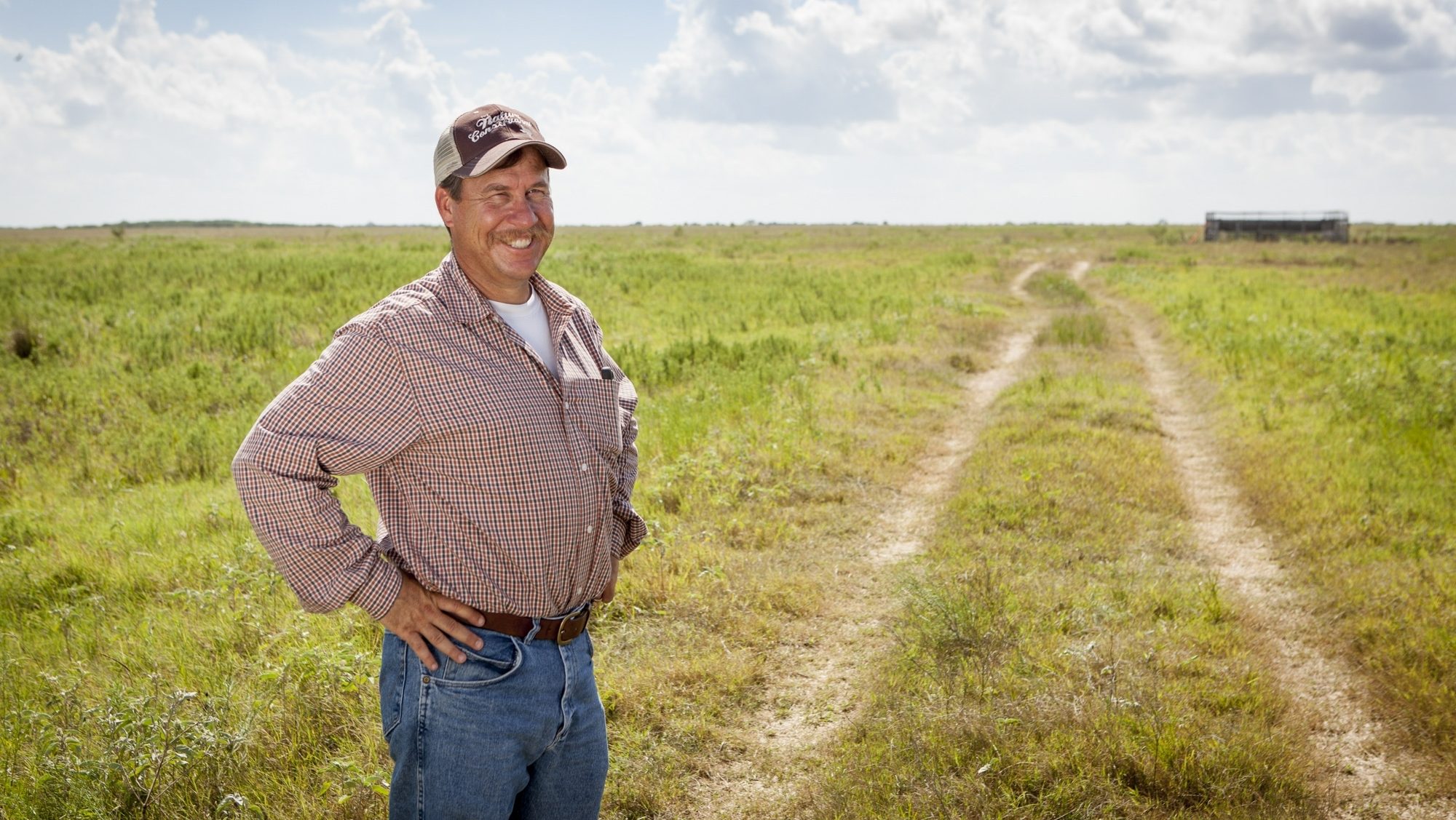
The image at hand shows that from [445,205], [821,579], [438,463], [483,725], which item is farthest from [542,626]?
[821,579]

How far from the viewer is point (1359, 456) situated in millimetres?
8320

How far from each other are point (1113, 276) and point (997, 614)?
26054mm

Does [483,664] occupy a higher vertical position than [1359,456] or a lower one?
higher

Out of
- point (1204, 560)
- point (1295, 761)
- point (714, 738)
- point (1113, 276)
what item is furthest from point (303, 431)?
point (1113, 276)

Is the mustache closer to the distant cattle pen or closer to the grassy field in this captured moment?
the grassy field

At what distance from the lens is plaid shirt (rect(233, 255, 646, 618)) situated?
2.02m

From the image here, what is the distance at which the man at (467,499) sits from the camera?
2037 millimetres

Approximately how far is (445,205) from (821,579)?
4257 millimetres

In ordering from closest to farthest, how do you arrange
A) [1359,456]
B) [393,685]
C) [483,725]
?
[483,725]
[393,685]
[1359,456]

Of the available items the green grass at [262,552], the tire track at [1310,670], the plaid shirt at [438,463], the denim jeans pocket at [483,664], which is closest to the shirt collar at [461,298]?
the plaid shirt at [438,463]

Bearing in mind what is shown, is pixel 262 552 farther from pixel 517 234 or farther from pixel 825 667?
pixel 517 234

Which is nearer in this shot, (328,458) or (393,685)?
(328,458)

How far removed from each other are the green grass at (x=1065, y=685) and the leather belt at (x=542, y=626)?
70.8 inches

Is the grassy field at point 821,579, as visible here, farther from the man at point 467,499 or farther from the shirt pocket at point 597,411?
the shirt pocket at point 597,411
